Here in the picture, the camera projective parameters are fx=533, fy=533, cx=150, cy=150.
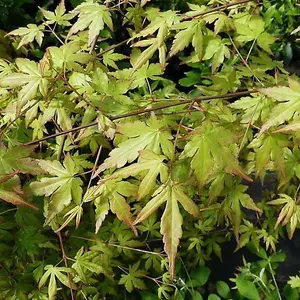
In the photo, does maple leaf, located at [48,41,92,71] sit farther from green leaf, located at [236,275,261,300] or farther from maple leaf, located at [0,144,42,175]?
green leaf, located at [236,275,261,300]

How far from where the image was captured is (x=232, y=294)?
2.63m

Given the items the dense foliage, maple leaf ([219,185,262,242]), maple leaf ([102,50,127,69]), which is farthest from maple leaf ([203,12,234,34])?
maple leaf ([219,185,262,242])

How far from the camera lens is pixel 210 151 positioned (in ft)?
4.36

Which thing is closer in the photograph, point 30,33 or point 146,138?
point 146,138

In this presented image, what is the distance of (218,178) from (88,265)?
0.58m

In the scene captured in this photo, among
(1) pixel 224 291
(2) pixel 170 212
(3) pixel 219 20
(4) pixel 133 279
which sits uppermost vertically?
(3) pixel 219 20

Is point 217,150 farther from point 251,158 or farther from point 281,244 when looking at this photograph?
point 281,244

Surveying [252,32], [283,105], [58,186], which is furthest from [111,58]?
[283,105]

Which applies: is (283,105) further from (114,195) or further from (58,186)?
(58,186)

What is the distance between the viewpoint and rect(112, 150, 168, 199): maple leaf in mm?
1350

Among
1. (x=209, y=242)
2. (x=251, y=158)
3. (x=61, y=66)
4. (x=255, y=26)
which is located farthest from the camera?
(x=209, y=242)

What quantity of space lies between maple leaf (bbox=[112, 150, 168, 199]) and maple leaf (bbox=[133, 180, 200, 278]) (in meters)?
0.04

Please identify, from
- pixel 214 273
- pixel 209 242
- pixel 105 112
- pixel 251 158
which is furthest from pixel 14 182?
pixel 214 273

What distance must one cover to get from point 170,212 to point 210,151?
184mm
